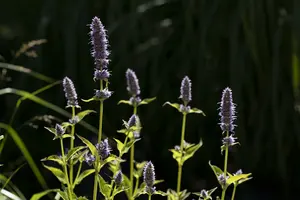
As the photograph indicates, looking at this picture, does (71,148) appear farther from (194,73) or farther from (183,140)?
(194,73)

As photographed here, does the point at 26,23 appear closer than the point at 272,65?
No

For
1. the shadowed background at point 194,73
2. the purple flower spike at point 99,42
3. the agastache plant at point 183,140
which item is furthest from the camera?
the shadowed background at point 194,73

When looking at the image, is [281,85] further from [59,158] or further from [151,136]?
[59,158]

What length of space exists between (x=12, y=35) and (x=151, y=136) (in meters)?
0.68

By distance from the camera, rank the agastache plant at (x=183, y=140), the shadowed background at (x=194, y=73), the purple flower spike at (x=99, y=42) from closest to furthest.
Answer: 1. the purple flower spike at (x=99, y=42)
2. the agastache plant at (x=183, y=140)
3. the shadowed background at (x=194, y=73)

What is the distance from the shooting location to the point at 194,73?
2.52 meters

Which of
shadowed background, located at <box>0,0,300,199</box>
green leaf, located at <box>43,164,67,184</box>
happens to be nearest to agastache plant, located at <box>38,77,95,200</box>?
green leaf, located at <box>43,164,67,184</box>

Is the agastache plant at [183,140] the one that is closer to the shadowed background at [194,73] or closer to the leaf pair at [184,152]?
the leaf pair at [184,152]

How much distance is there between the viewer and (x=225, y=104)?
1.18 meters

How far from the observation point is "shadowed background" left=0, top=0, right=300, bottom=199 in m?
2.42

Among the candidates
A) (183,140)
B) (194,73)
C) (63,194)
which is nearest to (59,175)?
(63,194)

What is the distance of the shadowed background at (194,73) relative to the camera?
95.4 inches

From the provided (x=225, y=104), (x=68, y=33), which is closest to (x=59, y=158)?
(x=225, y=104)

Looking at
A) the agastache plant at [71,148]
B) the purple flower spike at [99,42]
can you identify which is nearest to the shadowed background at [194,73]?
the agastache plant at [71,148]
